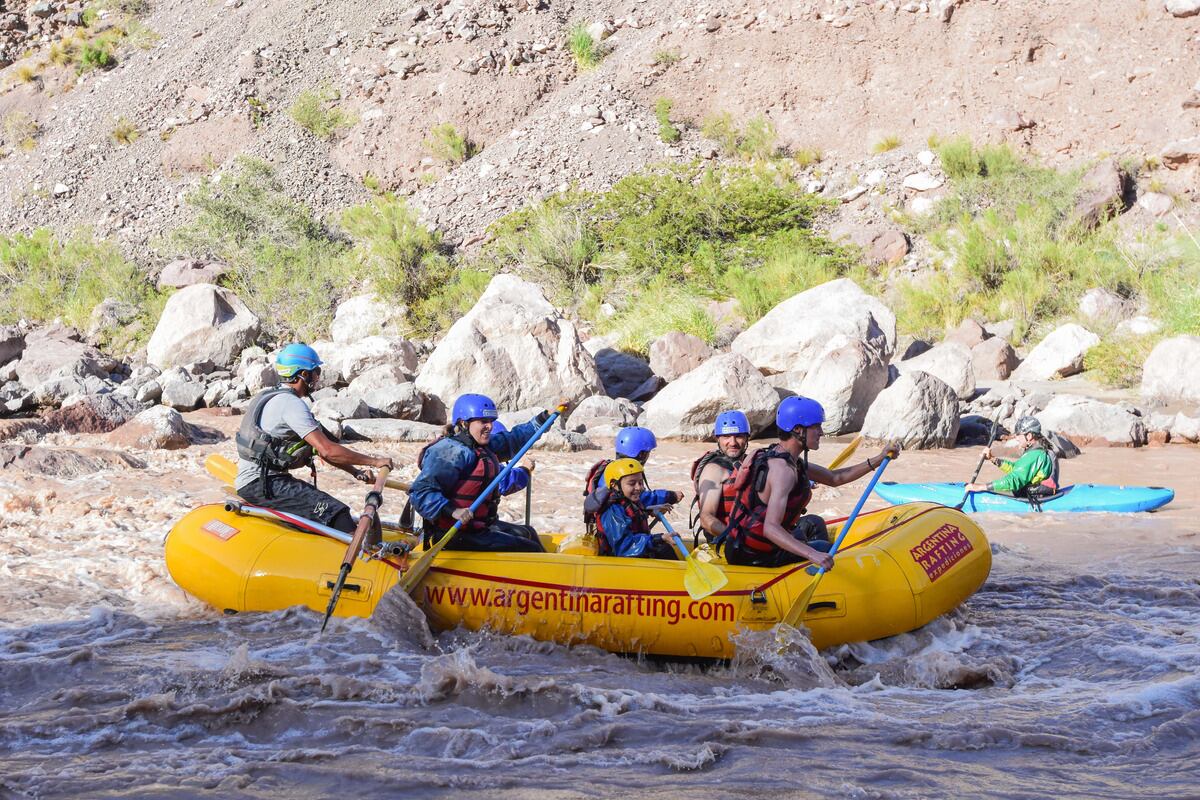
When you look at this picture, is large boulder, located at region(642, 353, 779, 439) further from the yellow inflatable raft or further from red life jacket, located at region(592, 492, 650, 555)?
red life jacket, located at region(592, 492, 650, 555)

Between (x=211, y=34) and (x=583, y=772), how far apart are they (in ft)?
98.7

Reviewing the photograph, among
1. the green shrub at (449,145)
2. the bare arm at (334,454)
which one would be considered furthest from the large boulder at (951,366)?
the green shrub at (449,145)

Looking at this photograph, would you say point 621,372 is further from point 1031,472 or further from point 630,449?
point 630,449

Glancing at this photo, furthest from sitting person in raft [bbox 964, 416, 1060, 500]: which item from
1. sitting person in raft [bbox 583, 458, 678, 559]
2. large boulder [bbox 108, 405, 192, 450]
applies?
large boulder [bbox 108, 405, 192, 450]

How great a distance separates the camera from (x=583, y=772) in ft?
11.7

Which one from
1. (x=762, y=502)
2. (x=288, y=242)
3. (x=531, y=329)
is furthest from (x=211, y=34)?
(x=762, y=502)

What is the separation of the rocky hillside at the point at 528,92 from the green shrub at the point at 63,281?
1379 mm

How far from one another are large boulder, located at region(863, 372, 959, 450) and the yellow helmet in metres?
6.21

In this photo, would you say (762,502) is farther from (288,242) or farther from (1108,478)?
(288,242)

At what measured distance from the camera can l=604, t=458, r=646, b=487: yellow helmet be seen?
16.3ft

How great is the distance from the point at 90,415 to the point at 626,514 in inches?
301

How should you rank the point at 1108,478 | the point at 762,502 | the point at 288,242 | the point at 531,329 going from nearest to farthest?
the point at 762,502 → the point at 1108,478 → the point at 531,329 → the point at 288,242

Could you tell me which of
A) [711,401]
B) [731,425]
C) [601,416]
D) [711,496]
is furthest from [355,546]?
[601,416]

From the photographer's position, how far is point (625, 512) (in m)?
5.05
